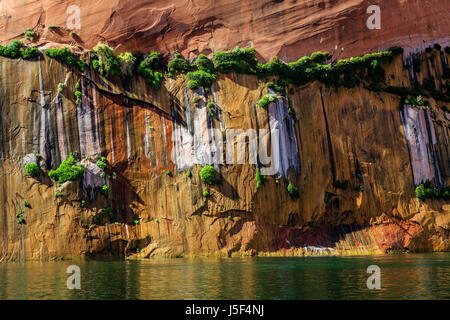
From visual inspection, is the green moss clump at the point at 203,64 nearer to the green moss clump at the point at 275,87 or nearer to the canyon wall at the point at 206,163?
the canyon wall at the point at 206,163

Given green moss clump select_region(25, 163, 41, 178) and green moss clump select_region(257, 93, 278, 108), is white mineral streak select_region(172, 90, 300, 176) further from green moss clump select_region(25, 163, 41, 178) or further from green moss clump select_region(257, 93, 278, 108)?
green moss clump select_region(25, 163, 41, 178)

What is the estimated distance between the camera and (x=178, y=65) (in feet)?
152

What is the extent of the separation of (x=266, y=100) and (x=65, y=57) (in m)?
18.3

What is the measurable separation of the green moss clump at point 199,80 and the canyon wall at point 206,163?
0.66 metres

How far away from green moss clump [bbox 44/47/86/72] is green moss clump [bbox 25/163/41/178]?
9668mm

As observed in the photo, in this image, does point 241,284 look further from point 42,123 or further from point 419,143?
point 419,143

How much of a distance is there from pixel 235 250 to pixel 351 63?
21395 mm

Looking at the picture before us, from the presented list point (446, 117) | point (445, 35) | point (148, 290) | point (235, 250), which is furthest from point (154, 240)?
point (445, 35)

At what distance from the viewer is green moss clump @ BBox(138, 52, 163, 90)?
1775 inches

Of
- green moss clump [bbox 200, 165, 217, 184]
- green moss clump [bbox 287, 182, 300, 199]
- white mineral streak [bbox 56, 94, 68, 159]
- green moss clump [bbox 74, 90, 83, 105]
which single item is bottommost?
green moss clump [bbox 287, 182, 300, 199]

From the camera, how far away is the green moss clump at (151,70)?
148ft

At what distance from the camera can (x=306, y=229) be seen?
43.6 m

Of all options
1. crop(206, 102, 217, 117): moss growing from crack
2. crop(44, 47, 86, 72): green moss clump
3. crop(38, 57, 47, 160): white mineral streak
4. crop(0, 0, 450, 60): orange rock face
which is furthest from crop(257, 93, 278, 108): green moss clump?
crop(38, 57, 47, 160): white mineral streak
